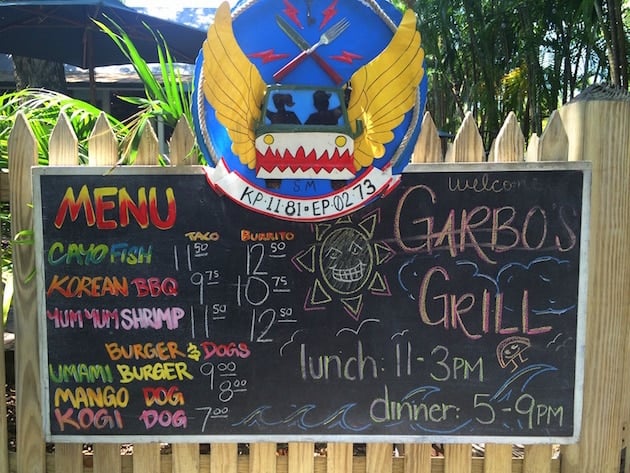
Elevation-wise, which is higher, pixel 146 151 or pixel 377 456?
pixel 146 151

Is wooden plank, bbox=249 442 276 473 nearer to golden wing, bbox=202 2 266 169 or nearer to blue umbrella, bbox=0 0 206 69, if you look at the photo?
golden wing, bbox=202 2 266 169

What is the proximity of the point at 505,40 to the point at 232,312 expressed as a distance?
13638 millimetres

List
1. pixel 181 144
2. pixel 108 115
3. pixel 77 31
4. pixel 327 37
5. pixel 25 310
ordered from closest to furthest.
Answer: pixel 327 37 < pixel 181 144 < pixel 25 310 < pixel 108 115 < pixel 77 31

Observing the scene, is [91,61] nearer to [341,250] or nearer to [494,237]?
[341,250]

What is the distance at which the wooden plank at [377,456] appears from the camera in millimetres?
2336

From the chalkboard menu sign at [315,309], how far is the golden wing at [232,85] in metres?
0.23

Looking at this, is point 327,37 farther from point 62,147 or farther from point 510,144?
point 62,147

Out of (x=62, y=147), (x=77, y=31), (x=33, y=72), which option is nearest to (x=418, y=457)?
(x=62, y=147)

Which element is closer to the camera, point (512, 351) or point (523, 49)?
point (512, 351)

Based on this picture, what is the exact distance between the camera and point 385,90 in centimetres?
209

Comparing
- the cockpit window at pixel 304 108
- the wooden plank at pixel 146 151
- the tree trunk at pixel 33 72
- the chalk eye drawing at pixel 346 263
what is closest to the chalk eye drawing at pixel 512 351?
the chalk eye drawing at pixel 346 263

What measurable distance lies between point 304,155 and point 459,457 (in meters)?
1.45

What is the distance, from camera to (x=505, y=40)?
13.7 m

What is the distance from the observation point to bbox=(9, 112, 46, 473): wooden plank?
2.20 metres
